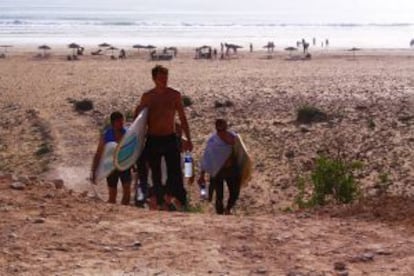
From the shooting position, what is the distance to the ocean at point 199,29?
6881cm

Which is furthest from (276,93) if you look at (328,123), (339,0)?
(339,0)

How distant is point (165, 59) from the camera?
46.0 meters

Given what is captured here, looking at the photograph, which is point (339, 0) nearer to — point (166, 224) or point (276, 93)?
point (276, 93)

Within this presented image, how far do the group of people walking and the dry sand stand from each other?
754 mm

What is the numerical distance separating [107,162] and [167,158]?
95 cm

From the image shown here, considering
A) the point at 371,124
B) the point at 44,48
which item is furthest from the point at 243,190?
the point at 44,48

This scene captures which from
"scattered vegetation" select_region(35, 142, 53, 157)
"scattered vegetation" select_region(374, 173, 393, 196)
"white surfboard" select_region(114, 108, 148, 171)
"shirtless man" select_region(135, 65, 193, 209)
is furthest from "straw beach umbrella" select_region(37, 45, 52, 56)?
"shirtless man" select_region(135, 65, 193, 209)

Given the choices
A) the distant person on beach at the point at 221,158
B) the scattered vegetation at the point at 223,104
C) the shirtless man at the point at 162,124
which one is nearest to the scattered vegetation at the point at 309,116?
the scattered vegetation at the point at 223,104

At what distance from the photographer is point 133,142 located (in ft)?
27.8

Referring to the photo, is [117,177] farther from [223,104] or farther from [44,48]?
[44,48]

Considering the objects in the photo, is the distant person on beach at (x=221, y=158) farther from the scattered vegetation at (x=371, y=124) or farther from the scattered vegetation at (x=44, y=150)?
the scattered vegetation at (x=371, y=124)

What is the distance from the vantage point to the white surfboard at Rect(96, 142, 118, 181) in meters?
9.09

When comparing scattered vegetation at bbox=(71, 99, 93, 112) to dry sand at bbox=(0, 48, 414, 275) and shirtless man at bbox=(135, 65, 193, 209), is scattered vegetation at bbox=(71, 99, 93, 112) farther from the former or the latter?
shirtless man at bbox=(135, 65, 193, 209)

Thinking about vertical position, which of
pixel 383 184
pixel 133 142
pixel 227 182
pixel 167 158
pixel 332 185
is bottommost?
pixel 383 184
